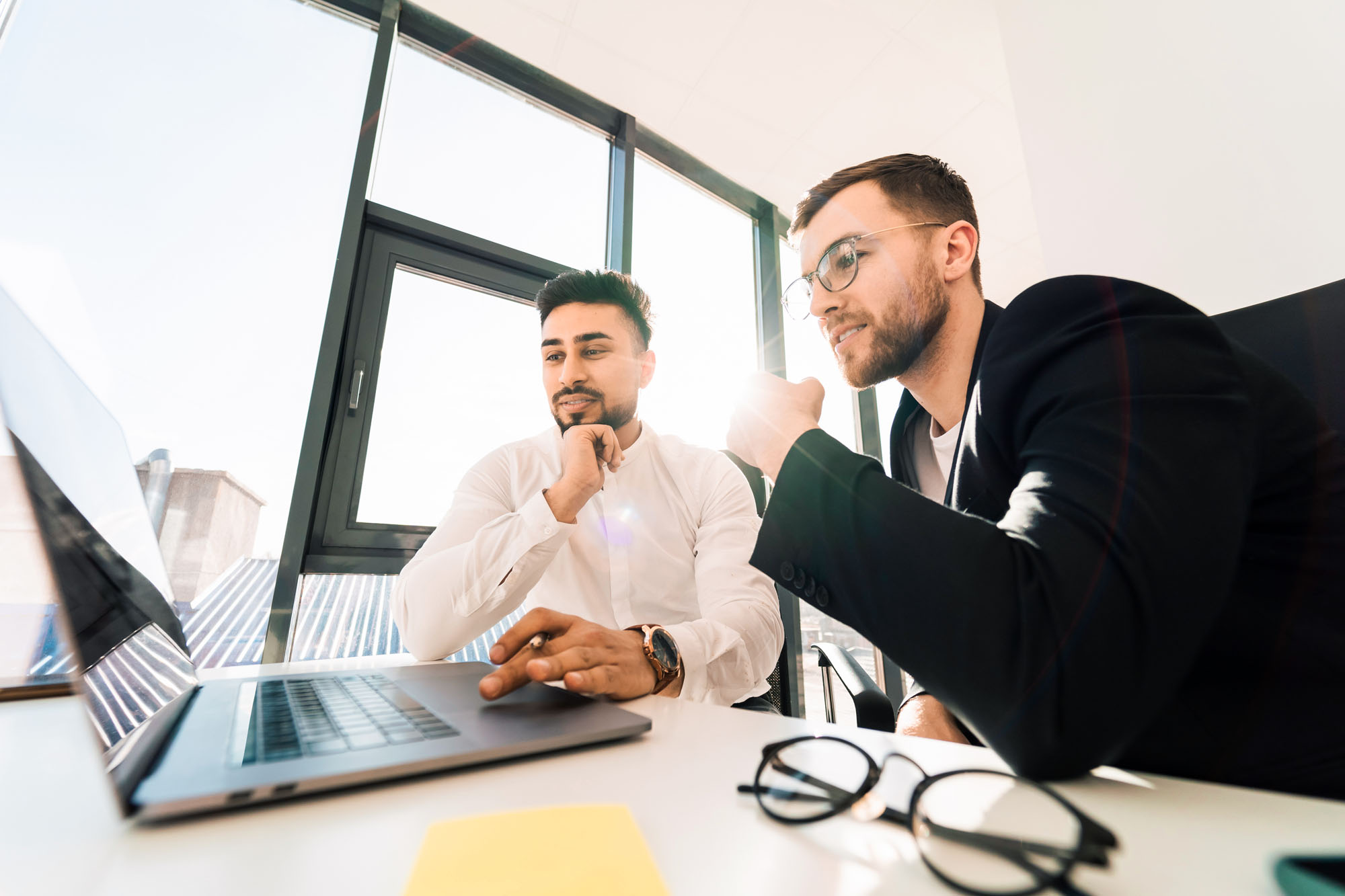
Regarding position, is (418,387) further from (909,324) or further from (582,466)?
(909,324)

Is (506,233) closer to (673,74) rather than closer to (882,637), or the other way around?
(673,74)

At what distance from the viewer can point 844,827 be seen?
28 cm

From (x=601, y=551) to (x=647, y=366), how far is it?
61 cm

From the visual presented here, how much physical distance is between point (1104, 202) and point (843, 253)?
1128 mm

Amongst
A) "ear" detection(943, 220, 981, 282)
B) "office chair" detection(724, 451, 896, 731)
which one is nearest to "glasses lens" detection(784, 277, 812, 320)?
"ear" detection(943, 220, 981, 282)

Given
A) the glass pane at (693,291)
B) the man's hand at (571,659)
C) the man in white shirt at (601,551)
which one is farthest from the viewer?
the glass pane at (693,291)

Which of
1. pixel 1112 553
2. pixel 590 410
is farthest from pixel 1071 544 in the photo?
pixel 590 410

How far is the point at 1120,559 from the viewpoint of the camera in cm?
39

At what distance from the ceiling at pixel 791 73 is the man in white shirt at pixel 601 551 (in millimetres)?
1309

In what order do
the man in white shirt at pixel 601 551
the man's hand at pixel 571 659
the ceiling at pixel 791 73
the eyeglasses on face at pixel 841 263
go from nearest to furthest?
the man's hand at pixel 571 659, the man in white shirt at pixel 601 551, the eyeglasses on face at pixel 841 263, the ceiling at pixel 791 73

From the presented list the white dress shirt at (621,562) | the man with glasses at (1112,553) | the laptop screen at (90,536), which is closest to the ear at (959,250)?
the man with glasses at (1112,553)

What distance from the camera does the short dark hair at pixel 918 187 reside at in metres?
1.02

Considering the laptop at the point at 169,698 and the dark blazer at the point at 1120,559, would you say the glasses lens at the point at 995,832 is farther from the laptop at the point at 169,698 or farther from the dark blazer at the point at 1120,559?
the laptop at the point at 169,698

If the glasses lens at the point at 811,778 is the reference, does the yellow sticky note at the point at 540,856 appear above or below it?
above
